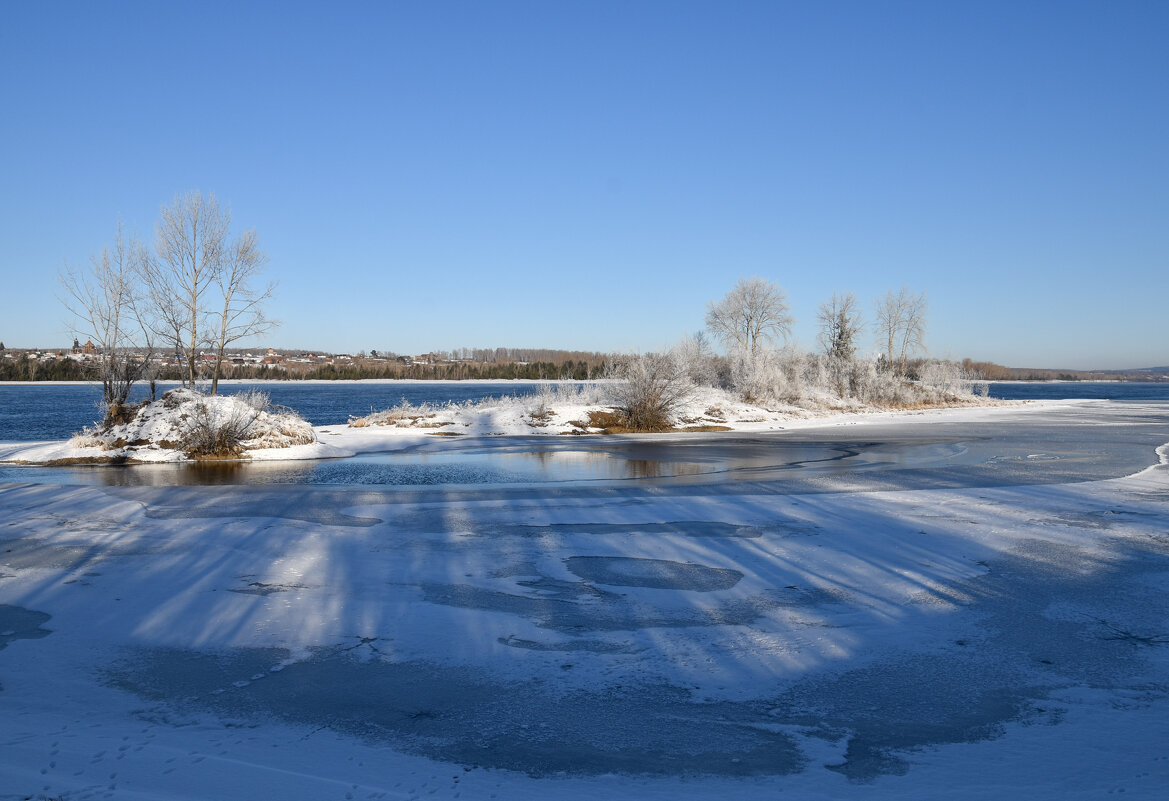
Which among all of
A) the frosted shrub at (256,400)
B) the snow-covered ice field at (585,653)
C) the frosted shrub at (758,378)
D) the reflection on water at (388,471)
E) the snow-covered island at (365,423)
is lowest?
the reflection on water at (388,471)

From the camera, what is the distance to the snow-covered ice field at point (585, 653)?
4.25 metres

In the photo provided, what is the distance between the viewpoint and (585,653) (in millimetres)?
6090

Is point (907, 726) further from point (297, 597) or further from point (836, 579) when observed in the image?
point (297, 597)

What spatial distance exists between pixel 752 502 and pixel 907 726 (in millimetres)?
8341

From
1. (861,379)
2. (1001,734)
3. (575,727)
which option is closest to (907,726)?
(1001,734)

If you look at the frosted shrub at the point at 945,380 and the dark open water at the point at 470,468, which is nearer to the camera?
the dark open water at the point at 470,468

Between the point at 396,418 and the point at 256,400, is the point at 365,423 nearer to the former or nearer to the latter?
the point at 396,418

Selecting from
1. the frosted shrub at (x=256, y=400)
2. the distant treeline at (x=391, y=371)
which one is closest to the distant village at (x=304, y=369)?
the distant treeline at (x=391, y=371)

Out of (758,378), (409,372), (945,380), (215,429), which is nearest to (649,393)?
(758,378)

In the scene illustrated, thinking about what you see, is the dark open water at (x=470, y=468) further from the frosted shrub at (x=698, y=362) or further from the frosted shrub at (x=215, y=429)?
the frosted shrub at (x=698, y=362)

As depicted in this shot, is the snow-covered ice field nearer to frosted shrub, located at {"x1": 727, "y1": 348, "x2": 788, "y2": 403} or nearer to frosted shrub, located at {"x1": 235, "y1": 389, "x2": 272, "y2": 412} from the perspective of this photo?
frosted shrub, located at {"x1": 235, "y1": 389, "x2": 272, "y2": 412}

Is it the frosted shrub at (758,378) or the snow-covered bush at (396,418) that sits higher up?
the frosted shrub at (758,378)

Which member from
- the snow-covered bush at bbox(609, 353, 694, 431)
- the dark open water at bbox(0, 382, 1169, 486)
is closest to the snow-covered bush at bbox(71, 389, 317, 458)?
the dark open water at bbox(0, 382, 1169, 486)

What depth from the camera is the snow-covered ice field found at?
4.25 meters
